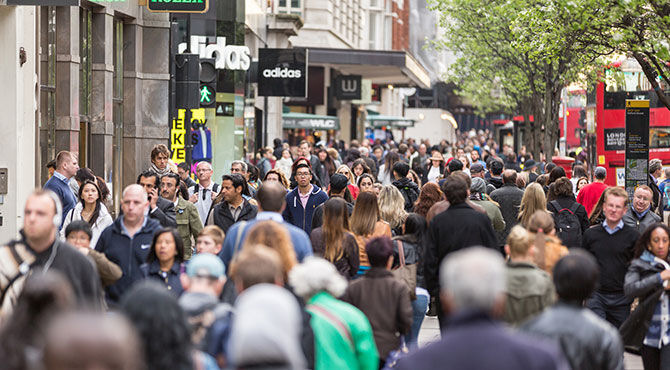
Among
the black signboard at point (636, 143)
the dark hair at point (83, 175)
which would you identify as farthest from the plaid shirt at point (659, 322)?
the black signboard at point (636, 143)

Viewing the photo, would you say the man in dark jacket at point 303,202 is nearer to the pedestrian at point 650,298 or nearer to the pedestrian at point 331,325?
the pedestrian at point 650,298

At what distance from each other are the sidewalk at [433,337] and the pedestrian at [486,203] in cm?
136

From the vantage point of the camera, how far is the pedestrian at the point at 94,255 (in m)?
8.69

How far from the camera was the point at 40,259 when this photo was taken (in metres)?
7.35

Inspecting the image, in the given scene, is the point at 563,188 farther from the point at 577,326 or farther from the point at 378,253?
the point at 577,326

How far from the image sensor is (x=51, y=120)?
1683 centimetres

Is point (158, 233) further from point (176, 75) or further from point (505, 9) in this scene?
point (505, 9)

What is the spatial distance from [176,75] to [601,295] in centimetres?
977

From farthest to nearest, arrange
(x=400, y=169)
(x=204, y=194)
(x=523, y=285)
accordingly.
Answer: (x=400, y=169), (x=204, y=194), (x=523, y=285)

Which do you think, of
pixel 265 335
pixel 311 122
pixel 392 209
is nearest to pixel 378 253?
pixel 265 335

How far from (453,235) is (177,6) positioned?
900 cm

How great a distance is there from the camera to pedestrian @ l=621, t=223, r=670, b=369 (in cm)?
918

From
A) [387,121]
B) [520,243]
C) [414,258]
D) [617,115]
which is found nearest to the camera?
[520,243]

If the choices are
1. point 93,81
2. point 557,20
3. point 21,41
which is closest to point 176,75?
point 93,81
